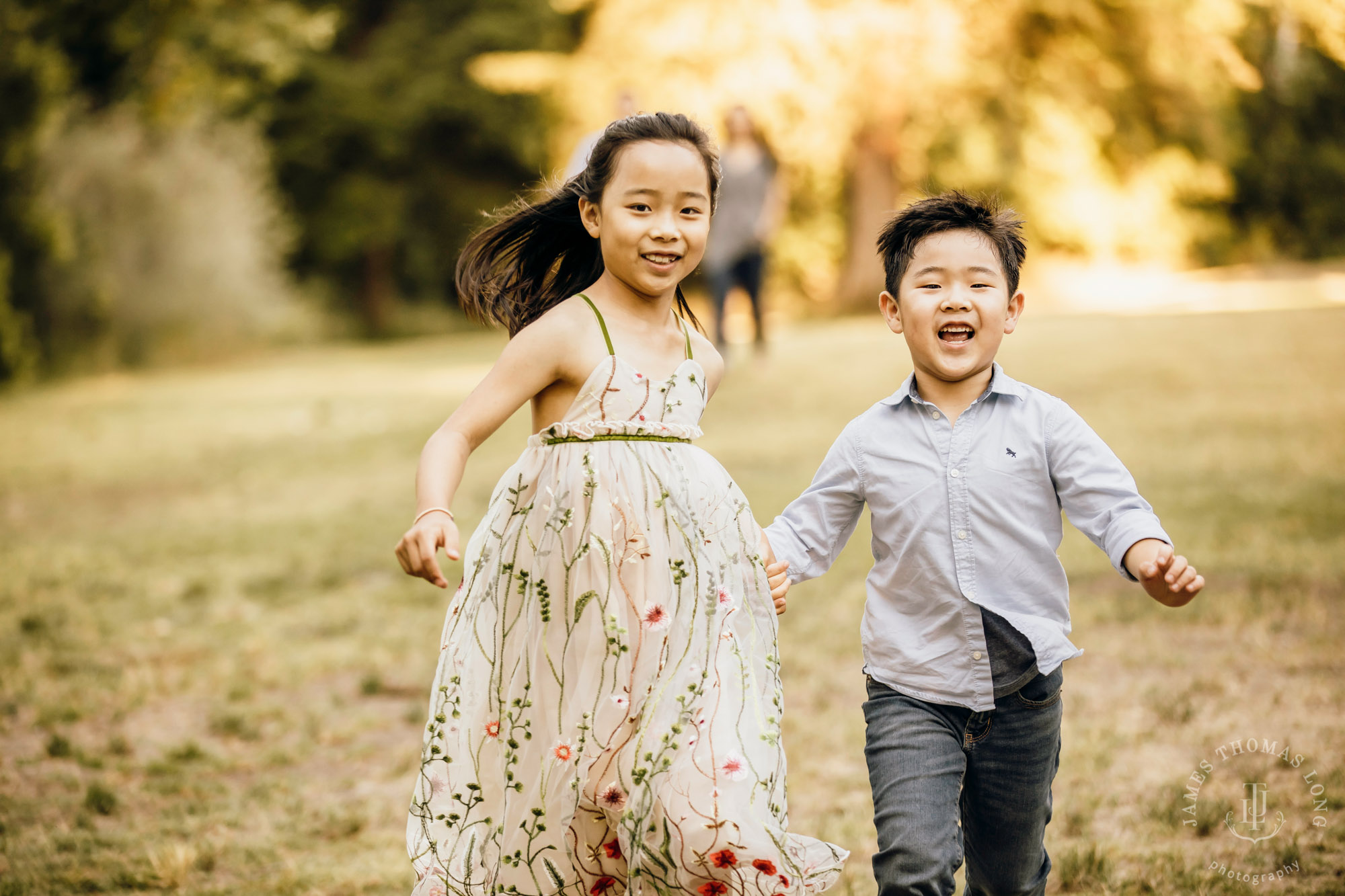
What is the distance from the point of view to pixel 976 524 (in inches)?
89.9

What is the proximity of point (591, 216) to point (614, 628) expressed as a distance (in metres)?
0.83

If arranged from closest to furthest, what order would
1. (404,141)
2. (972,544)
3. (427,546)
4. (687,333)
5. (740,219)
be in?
(427,546)
(972,544)
(687,333)
(740,219)
(404,141)

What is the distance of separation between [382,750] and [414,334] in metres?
25.0

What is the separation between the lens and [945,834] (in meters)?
2.14

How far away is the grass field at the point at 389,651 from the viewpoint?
311cm

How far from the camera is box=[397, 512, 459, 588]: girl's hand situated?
2041mm

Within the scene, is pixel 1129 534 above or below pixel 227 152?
below

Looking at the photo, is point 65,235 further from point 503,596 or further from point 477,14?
point 503,596

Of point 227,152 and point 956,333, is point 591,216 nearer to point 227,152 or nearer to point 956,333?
point 956,333

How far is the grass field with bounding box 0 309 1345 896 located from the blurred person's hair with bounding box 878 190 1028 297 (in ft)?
4.70

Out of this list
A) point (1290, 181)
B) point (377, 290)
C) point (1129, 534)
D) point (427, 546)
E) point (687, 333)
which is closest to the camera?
point (427, 546)

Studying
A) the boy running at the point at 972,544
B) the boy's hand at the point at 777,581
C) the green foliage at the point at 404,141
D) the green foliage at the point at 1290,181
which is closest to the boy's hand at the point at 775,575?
the boy's hand at the point at 777,581

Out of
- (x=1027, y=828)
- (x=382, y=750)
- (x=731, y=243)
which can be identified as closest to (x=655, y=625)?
(x=1027, y=828)

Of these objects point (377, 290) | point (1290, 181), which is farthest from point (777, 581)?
point (1290, 181)
